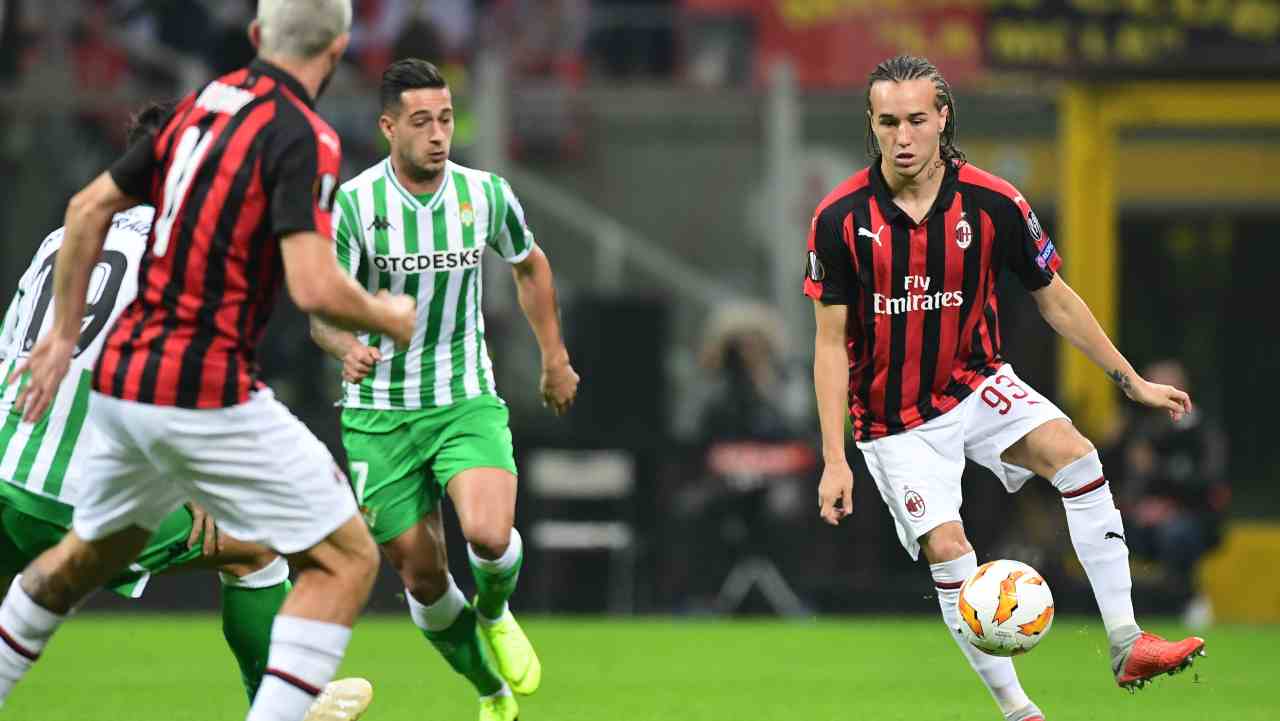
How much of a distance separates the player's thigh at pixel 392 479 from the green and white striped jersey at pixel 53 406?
3.64 ft

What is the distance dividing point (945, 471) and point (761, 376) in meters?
6.71

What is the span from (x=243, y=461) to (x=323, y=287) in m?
0.48

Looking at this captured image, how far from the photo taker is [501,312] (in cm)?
1334

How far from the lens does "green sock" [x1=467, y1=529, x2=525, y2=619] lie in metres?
6.57

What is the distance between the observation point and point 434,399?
22.1 feet

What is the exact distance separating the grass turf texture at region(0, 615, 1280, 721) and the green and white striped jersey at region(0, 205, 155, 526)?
5.59 ft

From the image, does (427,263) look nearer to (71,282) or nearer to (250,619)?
(250,619)

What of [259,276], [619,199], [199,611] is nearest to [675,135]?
[619,199]

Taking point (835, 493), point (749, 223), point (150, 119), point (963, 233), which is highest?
point (150, 119)

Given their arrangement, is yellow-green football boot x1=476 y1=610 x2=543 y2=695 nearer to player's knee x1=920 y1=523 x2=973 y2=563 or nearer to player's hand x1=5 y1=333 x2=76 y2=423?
player's knee x1=920 y1=523 x2=973 y2=563

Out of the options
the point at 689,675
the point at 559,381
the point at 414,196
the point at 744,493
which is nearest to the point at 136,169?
the point at 414,196

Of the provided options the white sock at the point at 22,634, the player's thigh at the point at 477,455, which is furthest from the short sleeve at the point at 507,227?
the white sock at the point at 22,634

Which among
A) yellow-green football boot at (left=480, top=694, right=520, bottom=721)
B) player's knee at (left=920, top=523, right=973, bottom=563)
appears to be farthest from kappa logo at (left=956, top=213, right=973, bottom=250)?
yellow-green football boot at (left=480, top=694, right=520, bottom=721)

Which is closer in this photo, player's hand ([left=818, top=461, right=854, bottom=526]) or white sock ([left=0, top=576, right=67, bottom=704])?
white sock ([left=0, top=576, right=67, bottom=704])
